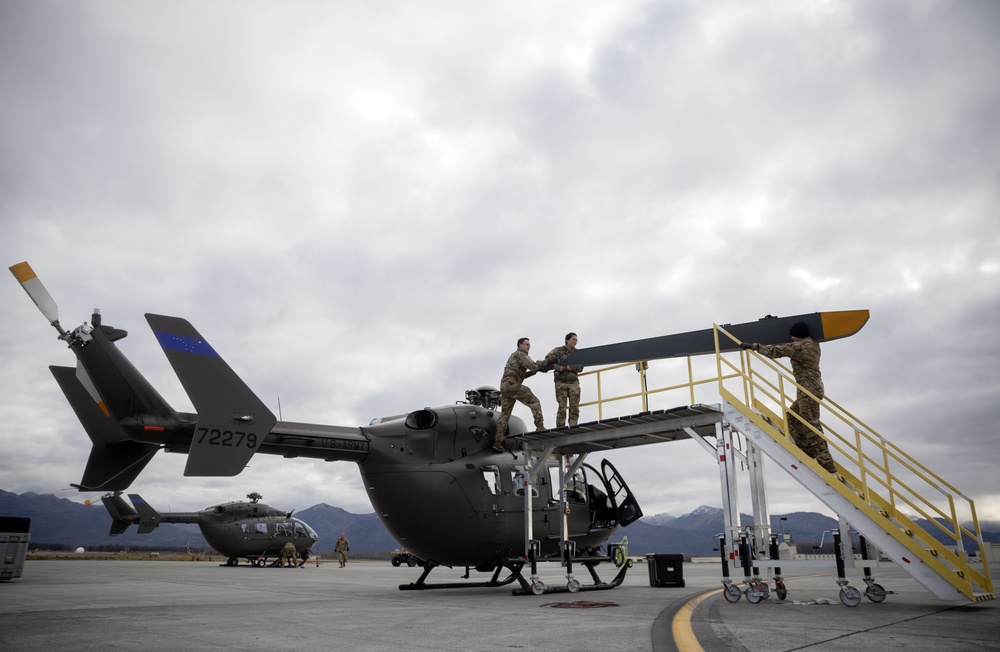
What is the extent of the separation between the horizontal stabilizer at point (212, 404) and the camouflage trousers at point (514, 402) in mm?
5427

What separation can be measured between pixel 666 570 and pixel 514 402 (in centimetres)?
598

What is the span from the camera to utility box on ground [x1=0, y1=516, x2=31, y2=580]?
17438mm

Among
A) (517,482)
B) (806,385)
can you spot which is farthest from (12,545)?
(806,385)

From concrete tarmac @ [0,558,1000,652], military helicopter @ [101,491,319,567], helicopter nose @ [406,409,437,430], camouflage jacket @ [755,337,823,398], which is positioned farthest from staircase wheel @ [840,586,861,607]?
military helicopter @ [101,491,319,567]

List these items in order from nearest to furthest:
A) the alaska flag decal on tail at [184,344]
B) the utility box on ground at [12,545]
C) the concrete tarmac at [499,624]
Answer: the concrete tarmac at [499,624] < the alaska flag decal on tail at [184,344] < the utility box on ground at [12,545]

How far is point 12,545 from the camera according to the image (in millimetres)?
17750

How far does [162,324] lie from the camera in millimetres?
9461

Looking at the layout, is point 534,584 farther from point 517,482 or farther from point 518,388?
point 518,388

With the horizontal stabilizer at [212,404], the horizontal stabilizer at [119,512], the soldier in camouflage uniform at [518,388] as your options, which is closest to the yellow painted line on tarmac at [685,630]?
the soldier in camouflage uniform at [518,388]

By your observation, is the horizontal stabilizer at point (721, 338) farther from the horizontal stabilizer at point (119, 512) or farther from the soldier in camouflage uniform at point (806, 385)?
the horizontal stabilizer at point (119, 512)

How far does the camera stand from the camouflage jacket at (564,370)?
46.2ft

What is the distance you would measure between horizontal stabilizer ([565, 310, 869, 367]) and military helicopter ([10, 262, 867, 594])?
25 mm

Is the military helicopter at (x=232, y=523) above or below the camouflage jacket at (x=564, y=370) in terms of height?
below

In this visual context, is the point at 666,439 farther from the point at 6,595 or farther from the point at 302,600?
the point at 6,595
